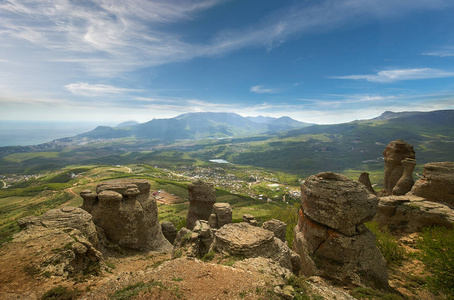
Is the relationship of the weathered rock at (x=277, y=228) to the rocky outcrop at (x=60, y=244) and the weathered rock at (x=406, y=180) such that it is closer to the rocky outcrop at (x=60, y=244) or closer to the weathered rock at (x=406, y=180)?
the rocky outcrop at (x=60, y=244)

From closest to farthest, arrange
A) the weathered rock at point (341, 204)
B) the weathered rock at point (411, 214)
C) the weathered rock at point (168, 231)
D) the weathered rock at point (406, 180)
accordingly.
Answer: the weathered rock at point (341, 204), the weathered rock at point (411, 214), the weathered rock at point (406, 180), the weathered rock at point (168, 231)

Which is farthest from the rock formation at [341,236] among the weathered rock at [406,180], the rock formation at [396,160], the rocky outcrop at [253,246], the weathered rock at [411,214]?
the rock formation at [396,160]

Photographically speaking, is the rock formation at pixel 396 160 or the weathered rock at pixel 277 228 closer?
the weathered rock at pixel 277 228

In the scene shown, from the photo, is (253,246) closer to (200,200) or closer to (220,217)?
(220,217)

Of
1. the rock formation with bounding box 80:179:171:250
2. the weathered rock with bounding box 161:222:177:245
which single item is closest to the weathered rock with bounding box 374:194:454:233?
the rock formation with bounding box 80:179:171:250

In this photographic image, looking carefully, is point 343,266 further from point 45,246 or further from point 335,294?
point 45,246

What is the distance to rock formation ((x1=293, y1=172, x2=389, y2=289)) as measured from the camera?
16484mm

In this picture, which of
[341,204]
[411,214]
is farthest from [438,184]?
[341,204]

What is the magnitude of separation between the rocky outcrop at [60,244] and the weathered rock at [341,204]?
2071 centimetres

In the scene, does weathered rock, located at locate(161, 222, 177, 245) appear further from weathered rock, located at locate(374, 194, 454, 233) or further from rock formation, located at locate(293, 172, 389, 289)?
weathered rock, located at locate(374, 194, 454, 233)

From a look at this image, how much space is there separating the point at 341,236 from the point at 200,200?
24.4 m

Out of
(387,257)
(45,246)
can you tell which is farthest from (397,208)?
(45,246)

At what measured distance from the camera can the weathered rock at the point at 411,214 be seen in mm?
23131

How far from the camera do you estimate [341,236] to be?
17438 millimetres
